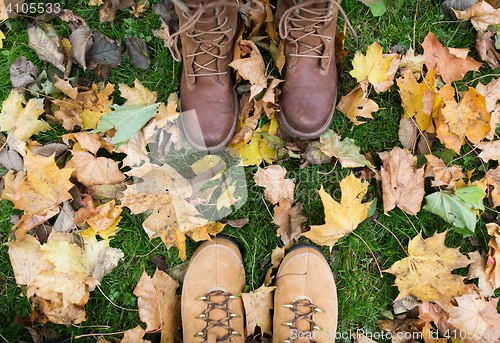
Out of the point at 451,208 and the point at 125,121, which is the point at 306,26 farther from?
the point at 451,208

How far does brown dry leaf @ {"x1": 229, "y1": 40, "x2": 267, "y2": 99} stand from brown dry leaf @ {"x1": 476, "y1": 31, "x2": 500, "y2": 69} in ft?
4.13

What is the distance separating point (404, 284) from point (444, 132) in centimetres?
83

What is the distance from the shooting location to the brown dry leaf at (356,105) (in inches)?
61.6

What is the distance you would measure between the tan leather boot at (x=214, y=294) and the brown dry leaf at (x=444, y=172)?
117 cm

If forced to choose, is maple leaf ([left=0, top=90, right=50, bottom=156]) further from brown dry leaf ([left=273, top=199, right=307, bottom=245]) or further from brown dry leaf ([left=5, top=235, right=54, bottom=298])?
brown dry leaf ([left=273, top=199, right=307, bottom=245])

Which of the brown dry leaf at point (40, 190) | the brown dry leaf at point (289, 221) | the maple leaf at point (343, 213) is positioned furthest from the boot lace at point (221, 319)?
the brown dry leaf at point (40, 190)

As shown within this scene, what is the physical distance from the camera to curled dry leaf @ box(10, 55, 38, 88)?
1646 millimetres

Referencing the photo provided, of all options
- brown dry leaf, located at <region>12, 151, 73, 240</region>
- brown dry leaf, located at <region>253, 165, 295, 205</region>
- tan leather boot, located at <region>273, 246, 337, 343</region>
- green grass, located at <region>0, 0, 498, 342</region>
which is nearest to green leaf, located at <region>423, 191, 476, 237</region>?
green grass, located at <region>0, 0, 498, 342</region>

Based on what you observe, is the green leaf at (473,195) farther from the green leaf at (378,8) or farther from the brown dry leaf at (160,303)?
the brown dry leaf at (160,303)

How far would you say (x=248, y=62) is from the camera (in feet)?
4.80

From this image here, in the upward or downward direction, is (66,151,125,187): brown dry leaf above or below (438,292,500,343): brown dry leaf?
above

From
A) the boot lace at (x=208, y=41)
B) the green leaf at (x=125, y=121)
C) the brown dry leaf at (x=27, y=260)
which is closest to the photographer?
the boot lace at (x=208, y=41)

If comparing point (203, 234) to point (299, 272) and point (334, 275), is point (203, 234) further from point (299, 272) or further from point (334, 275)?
point (334, 275)

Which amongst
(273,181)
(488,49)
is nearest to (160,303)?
(273,181)
